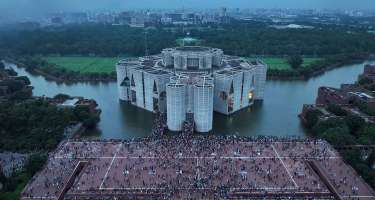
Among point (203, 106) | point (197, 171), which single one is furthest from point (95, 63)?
point (197, 171)

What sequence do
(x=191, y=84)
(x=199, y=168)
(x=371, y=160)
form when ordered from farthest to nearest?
(x=191, y=84) → (x=371, y=160) → (x=199, y=168)

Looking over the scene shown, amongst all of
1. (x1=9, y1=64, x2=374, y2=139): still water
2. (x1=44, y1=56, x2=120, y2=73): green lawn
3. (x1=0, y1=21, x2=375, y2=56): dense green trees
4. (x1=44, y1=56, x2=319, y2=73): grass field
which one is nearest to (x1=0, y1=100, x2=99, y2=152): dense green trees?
(x1=9, y1=64, x2=374, y2=139): still water

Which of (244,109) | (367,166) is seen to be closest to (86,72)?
(244,109)

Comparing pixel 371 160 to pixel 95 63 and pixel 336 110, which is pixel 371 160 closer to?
pixel 336 110

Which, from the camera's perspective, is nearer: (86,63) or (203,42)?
(86,63)

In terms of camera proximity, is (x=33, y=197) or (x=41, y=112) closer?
(x=33, y=197)

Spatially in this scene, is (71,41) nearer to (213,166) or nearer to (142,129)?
(142,129)

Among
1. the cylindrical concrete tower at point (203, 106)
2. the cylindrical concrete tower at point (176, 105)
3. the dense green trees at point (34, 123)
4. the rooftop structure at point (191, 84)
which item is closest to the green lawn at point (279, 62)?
the rooftop structure at point (191, 84)
